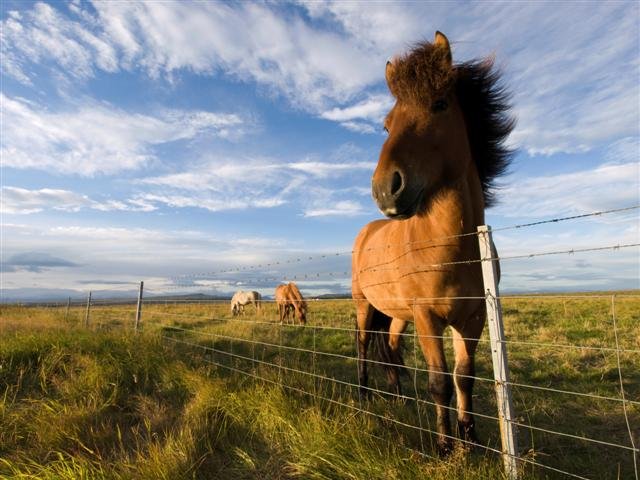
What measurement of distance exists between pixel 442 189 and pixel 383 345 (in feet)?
10.3

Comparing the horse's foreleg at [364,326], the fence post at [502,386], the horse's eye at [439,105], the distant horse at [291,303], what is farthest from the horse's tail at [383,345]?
the distant horse at [291,303]

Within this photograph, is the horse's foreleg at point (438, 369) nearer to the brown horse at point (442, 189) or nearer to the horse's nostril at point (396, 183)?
the brown horse at point (442, 189)

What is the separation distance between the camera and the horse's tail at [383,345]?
217 inches

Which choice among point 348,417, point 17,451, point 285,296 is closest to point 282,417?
point 348,417

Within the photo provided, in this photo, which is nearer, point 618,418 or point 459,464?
point 459,464

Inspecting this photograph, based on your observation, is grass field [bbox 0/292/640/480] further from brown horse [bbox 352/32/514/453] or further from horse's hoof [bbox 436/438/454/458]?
brown horse [bbox 352/32/514/453]

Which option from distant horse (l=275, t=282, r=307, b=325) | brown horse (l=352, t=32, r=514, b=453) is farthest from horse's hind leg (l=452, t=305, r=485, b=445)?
distant horse (l=275, t=282, r=307, b=325)

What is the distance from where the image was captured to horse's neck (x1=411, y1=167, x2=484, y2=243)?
9.98ft

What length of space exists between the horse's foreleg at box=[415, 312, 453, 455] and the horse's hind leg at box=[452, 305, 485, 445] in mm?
173

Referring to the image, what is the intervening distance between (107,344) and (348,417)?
489cm

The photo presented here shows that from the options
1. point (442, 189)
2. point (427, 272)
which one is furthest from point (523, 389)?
point (442, 189)

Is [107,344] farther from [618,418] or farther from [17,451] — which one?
[618,418]

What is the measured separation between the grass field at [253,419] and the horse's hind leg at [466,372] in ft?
0.63

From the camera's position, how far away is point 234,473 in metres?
2.90
